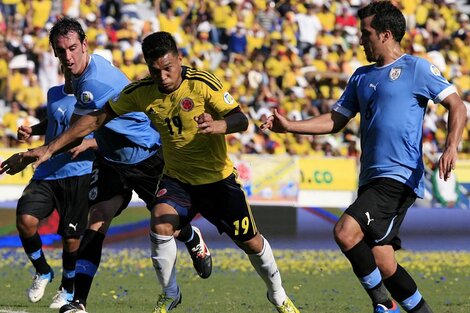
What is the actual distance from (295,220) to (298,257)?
6.66 ft

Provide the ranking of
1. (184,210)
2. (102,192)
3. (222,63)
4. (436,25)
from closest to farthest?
1. (184,210)
2. (102,192)
3. (222,63)
4. (436,25)

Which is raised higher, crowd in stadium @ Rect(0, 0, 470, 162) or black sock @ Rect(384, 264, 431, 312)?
black sock @ Rect(384, 264, 431, 312)

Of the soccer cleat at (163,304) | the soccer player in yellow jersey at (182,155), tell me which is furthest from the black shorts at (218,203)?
the soccer cleat at (163,304)

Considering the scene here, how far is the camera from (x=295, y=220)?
20.3m

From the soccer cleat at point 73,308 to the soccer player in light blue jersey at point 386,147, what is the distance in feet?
7.71

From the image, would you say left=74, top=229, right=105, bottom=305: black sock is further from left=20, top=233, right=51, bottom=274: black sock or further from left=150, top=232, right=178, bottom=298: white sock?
left=20, top=233, right=51, bottom=274: black sock

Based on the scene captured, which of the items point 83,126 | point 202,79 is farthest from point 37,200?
point 202,79

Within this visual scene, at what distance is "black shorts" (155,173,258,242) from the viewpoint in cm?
896

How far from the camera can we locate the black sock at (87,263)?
9.68m

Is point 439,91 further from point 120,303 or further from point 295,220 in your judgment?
point 295,220

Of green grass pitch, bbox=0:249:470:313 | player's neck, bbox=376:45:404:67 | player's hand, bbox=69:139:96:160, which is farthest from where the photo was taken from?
green grass pitch, bbox=0:249:470:313

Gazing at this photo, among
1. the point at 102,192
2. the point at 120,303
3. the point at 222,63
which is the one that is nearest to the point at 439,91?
the point at 102,192

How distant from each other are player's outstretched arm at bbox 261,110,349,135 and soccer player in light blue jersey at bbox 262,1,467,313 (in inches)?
0.4

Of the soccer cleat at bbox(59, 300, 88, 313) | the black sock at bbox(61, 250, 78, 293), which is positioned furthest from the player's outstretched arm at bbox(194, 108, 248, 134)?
the black sock at bbox(61, 250, 78, 293)
